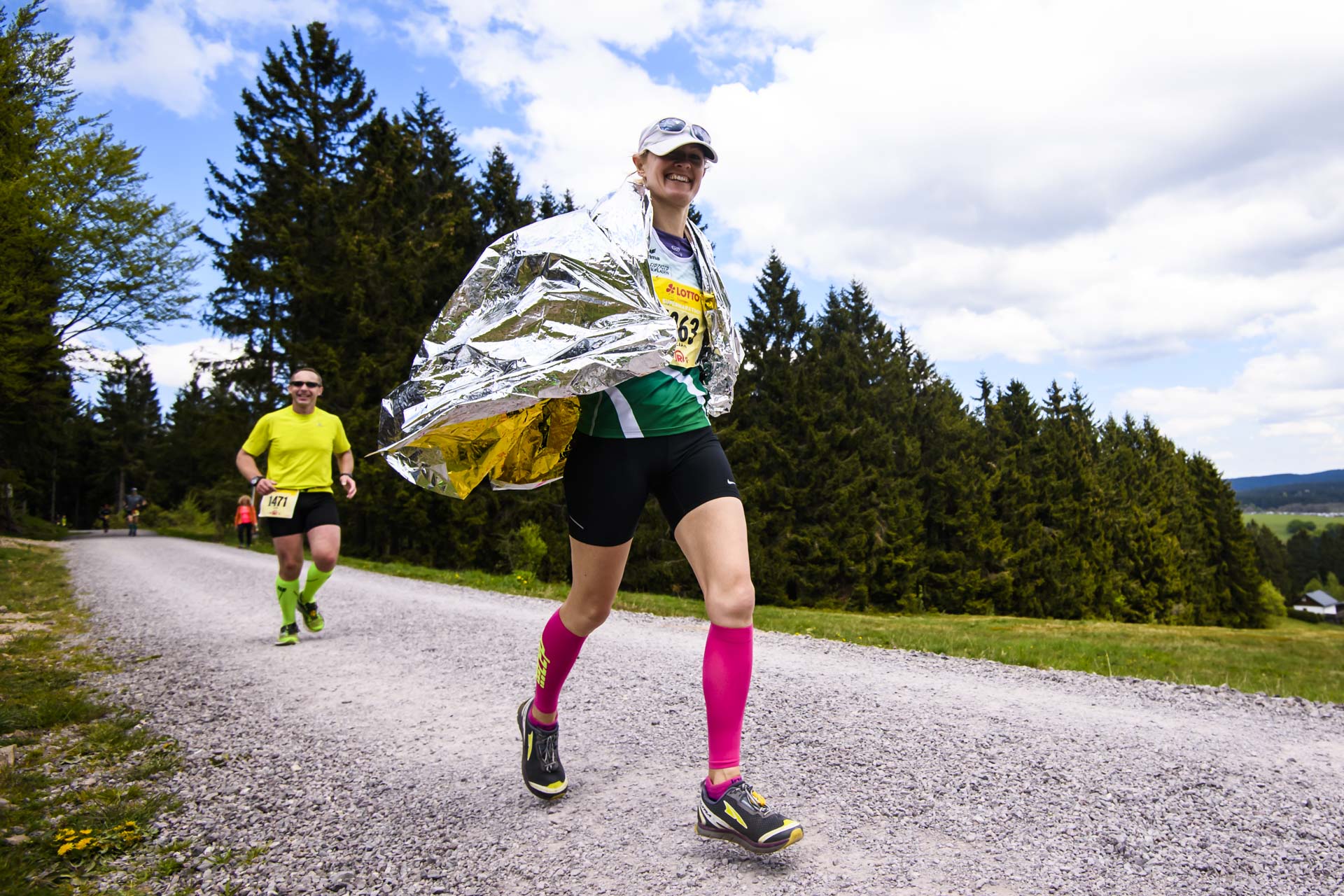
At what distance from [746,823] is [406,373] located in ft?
65.4

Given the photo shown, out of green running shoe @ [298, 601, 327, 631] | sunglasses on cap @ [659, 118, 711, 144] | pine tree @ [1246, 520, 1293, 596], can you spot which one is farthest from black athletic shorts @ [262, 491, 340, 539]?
pine tree @ [1246, 520, 1293, 596]

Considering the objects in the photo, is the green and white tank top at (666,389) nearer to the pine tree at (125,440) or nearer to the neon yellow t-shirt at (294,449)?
the neon yellow t-shirt at (294,449)

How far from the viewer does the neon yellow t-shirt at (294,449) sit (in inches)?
254

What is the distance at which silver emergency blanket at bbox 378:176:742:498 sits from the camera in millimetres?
2588

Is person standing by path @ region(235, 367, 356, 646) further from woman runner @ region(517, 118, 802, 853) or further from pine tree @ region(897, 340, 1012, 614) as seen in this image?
pine tree @ region(897, 340, 1012, 614)

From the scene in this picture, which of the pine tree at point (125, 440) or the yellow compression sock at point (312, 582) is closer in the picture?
the yellow compression sock at point (312, 582)

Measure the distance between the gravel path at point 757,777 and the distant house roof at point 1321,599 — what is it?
127316mm

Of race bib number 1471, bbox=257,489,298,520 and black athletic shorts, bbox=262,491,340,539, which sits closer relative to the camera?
race bib number 1471, bbox=257,489,298,520

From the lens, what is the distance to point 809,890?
227 centimetres

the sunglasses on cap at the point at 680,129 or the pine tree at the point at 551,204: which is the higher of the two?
the pine tree at the point at 551,204

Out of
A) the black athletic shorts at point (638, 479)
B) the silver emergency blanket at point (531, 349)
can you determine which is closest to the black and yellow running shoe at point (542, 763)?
the black athletic shorts at point (638, 479)

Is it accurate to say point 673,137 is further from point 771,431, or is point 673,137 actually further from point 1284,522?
point 1284,522

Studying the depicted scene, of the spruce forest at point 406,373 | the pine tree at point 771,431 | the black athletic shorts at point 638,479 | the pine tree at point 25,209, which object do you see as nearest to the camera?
the black athletic shorts at point 638,479

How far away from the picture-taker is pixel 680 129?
2.85 meters
